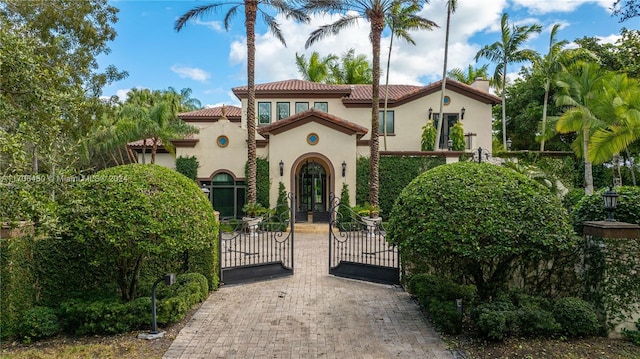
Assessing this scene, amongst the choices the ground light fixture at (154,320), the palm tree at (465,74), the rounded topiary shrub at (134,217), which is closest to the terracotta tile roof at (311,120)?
the rounded topiary shrub at (134,217)

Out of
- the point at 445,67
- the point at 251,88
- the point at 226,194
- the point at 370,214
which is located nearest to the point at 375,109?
the point at 370,214

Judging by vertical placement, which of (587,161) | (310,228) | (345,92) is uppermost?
(345,92)

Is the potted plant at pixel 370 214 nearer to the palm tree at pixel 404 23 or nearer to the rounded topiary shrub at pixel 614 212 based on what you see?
the palm tree at pixel 404 23

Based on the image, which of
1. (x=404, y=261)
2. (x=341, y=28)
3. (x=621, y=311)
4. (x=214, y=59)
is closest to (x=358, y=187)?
(x=341, y=28)

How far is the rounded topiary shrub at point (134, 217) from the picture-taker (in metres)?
5.62

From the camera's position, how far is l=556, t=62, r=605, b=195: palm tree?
15742 millimetres

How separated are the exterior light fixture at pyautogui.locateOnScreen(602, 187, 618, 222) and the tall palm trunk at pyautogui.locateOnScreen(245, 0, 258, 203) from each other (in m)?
14.1

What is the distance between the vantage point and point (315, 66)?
104ft

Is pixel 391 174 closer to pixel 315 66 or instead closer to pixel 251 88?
pixel 251 88

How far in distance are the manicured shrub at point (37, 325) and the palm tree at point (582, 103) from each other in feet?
61.7

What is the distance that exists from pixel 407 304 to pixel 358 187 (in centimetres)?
1161

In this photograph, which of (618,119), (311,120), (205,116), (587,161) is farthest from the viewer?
(205,116)

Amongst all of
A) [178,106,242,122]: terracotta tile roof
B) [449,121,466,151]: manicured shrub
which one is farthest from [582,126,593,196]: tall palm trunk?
[178,106,242,122]: terracotta tile roof

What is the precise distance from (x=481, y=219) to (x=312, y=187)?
46.4 ft
